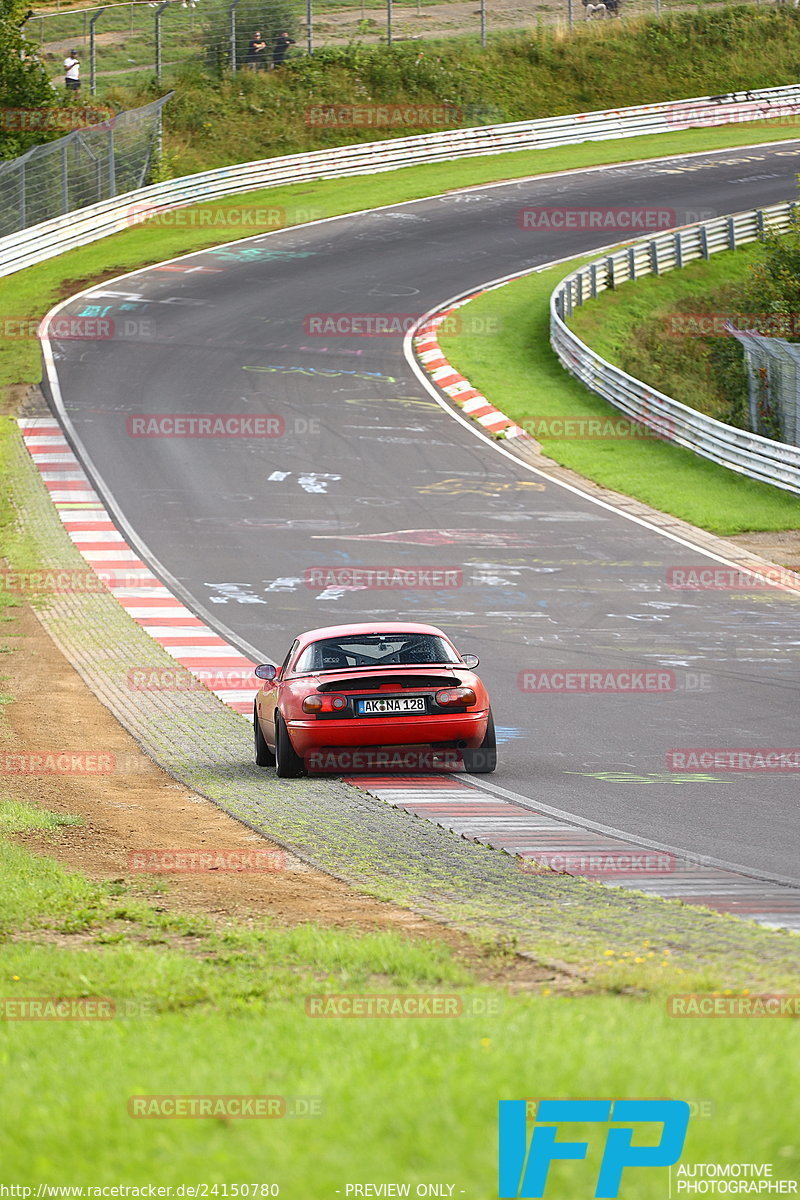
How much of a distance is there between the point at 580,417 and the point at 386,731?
22.8 meters

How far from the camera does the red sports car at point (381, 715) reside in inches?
474

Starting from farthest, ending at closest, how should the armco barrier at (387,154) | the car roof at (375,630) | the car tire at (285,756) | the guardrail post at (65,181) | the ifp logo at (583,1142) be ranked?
1. the armco barrier at (387,154)
2. the guardrail post at (65,181)
3. the car roof at (375,630)
4. the car tire at (285,756)
5. the ifp logo at (583,1142)

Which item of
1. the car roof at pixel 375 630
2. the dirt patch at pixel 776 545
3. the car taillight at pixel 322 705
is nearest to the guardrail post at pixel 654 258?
the dirt patch at pixel 776 545

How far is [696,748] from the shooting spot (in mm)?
12953

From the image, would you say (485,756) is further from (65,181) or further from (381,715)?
(65,181)

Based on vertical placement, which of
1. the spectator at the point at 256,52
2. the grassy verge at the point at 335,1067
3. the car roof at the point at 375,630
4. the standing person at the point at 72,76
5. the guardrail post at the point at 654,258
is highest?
the spectator at the point at 256,52

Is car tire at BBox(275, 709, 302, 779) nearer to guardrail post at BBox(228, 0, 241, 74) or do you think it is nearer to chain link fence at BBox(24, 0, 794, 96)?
chain link fence at BBox(24, 0, 794, 96)

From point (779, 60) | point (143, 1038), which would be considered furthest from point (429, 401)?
point (779, 60)

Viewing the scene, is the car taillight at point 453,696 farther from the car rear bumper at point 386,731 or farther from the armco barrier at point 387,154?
the armco barrier at point 387,154

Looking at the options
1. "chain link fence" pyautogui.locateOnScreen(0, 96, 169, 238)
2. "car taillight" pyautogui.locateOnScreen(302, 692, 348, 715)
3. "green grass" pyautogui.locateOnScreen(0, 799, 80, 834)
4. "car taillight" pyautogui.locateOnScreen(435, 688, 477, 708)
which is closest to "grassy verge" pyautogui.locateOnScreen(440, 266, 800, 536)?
"chain link fence" pyautogui.locateOnScreen(0, 96, 169, 238)

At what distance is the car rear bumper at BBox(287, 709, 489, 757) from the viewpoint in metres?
12.0

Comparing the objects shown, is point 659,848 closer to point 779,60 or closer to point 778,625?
point 778,625

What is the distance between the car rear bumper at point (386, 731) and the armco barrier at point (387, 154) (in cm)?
3488

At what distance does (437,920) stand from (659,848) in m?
2.26
